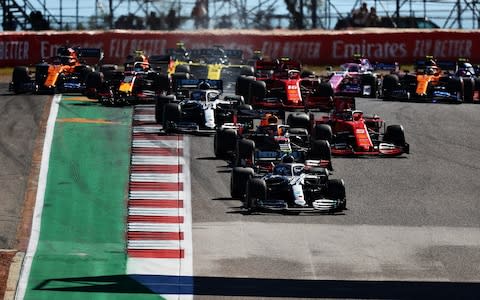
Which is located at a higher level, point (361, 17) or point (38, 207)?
point (361, 17)

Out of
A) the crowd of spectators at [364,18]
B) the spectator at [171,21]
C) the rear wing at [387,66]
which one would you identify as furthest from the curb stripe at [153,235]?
the crowd of spectators at [364,18]

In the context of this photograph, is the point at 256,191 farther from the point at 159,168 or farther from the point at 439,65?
the point at 439,65

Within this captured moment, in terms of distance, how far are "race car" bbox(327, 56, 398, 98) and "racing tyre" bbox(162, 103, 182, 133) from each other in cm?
1114

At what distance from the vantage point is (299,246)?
29.6 meters

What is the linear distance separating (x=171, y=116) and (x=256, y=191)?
10.9m

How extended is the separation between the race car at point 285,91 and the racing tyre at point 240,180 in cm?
1463

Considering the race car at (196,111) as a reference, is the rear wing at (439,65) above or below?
above

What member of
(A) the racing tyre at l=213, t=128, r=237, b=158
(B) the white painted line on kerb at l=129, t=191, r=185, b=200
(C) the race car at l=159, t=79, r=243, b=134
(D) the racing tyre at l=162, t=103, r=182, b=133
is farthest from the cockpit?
(D) the racing tyre at l=162, t=103, r=182, b=133

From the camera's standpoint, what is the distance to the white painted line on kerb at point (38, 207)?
26984 mm

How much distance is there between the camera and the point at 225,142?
3875cm

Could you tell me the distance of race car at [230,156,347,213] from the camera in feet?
105

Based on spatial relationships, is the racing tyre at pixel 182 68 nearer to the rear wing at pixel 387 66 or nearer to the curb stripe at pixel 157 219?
the rear wing at pixel 387 66

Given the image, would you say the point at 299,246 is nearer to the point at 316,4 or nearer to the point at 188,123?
the point at 188,123

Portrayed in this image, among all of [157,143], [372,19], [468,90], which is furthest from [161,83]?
[372,19]
